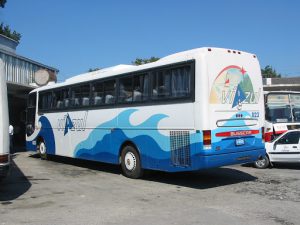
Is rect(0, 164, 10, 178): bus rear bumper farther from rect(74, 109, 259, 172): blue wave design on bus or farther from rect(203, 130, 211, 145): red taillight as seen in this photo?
rect(203, 130, 211, 145): red taillight

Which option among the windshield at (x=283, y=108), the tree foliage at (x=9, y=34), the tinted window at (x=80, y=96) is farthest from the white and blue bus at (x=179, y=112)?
the tree foliage at (x=9, y=34)

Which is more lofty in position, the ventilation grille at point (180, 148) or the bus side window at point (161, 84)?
the bus side window at point (161, 84)

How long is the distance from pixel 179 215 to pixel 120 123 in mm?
5433

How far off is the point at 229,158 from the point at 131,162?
310 cm

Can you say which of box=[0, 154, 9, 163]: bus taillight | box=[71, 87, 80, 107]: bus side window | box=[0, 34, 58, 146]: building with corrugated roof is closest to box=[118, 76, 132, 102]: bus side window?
box=[71, 87, 80, 107]: bus side window

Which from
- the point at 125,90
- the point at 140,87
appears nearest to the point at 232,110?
the point at 140,87

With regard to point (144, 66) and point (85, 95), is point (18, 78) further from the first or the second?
point (144, 66)

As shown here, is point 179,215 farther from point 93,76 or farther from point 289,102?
point 289,102

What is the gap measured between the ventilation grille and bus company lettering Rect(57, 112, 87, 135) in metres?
4.71

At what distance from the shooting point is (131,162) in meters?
12.4

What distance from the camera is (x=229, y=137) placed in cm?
1054

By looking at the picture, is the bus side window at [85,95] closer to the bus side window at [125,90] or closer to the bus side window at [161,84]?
the bus side window at [125,90]

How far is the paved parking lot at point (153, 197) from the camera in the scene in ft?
24.7

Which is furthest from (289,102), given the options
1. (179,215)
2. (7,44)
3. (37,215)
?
(7,44)
